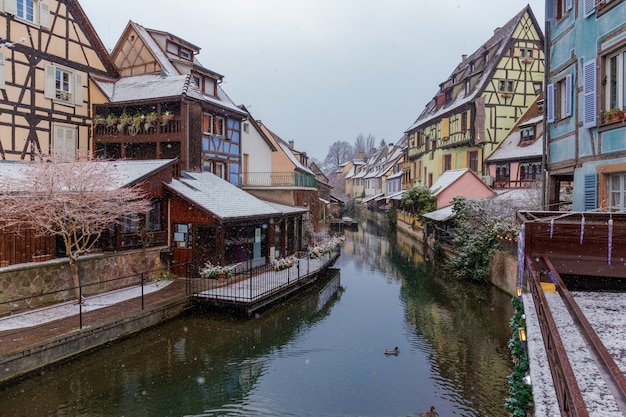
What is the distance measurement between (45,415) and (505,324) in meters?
12.6

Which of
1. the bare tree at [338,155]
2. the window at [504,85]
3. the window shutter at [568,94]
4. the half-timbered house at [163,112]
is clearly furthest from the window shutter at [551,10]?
the bare tree at [338,155]

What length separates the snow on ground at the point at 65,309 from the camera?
428 inches

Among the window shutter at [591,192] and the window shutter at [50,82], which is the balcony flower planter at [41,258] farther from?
the window shutter at [591,192]

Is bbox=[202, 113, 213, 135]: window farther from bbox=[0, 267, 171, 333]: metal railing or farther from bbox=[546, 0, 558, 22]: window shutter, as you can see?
bbox=[546, 0, 558, 22]: window shutter

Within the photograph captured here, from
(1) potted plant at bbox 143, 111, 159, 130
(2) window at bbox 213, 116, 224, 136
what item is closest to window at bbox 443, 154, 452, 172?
(2) window at bbox 213, 116, 224, 136

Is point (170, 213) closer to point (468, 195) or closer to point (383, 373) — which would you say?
point (383, 373)

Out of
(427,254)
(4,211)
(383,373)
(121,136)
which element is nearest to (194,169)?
(121,136)

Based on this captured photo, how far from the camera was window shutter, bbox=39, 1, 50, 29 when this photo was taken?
60.7 ft

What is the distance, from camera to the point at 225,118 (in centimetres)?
2398

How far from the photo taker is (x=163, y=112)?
68.7ft

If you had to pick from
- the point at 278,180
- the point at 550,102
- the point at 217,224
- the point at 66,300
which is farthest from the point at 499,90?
the point at 66,300

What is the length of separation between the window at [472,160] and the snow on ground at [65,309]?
2740 centimetres

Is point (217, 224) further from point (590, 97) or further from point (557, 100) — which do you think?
point (590, 97)

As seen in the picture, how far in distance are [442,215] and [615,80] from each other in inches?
739
